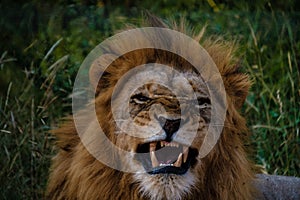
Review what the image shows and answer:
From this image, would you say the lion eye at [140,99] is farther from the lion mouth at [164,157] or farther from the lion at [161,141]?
the lion mouth at [164,157]

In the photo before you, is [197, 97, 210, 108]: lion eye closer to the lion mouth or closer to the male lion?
the male lion

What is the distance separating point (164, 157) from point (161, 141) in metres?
0.08

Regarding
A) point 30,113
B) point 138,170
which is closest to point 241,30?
point 30,113

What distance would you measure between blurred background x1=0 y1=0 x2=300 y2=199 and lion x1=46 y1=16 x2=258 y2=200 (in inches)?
11.8

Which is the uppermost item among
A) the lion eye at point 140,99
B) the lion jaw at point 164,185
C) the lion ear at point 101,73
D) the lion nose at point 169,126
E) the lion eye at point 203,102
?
the lion ear at point 101,73

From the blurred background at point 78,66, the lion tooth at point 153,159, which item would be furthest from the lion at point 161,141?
the blurred background at point 78,66

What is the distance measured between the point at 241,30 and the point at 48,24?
1453mm

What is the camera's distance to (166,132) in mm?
2721

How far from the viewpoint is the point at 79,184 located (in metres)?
3.04

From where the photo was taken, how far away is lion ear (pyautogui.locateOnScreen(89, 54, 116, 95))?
3078 millimetres

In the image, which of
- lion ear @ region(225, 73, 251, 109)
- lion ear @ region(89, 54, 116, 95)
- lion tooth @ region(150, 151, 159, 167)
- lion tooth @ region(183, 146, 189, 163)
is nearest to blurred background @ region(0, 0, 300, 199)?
lion ear @ region(225, 73, 251, 109)

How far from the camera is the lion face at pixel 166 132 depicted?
108 inches

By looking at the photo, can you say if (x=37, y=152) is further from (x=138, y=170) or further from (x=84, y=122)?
(x=138, y=170)

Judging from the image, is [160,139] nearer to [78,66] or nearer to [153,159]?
[153,159]
